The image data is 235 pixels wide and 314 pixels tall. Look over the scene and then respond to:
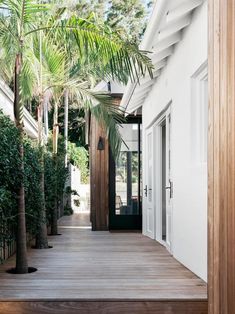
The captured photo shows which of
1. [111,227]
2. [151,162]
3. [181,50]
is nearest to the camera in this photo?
[181,50]

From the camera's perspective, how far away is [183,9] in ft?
14.4

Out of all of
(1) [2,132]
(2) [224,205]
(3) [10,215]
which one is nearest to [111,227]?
(3) [10,215]

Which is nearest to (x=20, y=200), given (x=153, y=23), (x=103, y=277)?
(x=103, y=277)

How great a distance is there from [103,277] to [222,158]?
2.98 metres

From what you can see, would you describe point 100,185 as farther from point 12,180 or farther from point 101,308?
point 101,308

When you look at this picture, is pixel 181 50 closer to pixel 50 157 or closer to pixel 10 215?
pixel 10 215

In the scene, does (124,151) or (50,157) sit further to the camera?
(124,151)

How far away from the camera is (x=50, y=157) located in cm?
867

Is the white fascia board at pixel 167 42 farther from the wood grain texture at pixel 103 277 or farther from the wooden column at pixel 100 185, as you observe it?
the wooden column at pixel 100 185

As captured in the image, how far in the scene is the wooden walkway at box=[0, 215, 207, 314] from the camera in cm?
354

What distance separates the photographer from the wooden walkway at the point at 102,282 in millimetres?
3541

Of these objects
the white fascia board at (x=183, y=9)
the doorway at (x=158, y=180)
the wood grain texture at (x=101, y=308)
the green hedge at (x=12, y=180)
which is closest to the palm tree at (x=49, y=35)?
the green hedge at (x=12, y=180)

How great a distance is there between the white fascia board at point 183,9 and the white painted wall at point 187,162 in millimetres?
79

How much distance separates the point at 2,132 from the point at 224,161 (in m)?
3.25
